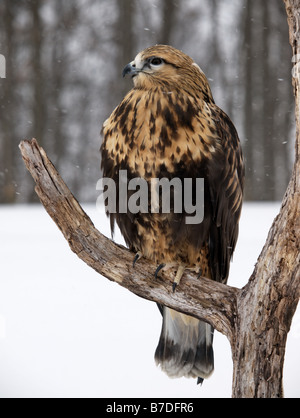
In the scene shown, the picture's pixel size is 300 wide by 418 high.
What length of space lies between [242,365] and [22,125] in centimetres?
443

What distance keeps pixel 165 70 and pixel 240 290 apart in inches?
33.6

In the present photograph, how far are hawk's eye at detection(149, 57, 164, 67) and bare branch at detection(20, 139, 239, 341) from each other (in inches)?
20.9

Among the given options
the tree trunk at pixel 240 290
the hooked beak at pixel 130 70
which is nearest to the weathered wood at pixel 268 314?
the tree trunk at pixel 240 290

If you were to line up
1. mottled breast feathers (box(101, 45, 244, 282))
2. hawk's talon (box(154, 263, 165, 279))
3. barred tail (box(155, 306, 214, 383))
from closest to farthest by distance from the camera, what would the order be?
mottled breast feathers (box(101, 45, 244, 282))
hawk's talon (box(154, 263, 165, 279))
barred tail (box(155, 306, 214, 383))

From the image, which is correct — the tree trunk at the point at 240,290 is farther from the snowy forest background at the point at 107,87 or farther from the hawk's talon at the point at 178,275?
the snowy forest background at the point at 107,87

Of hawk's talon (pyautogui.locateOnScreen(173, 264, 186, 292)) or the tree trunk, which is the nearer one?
the tree trunk

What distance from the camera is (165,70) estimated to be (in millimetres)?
1985

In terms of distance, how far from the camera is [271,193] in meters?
6.29

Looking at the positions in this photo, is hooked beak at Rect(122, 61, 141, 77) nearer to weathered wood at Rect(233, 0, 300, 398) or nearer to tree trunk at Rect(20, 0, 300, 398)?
tree trunk at Rect(20, 0, 300, 398)

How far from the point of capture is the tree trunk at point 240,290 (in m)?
1.80

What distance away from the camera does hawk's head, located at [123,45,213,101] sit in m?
1.96

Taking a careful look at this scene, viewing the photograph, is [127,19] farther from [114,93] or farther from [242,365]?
[242,365]

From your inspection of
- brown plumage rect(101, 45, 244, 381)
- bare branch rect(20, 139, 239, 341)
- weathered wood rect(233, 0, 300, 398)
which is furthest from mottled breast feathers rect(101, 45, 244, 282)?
weathered wood rect(233, 0, 300, 398)

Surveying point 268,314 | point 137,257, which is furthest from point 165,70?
point 268,314
